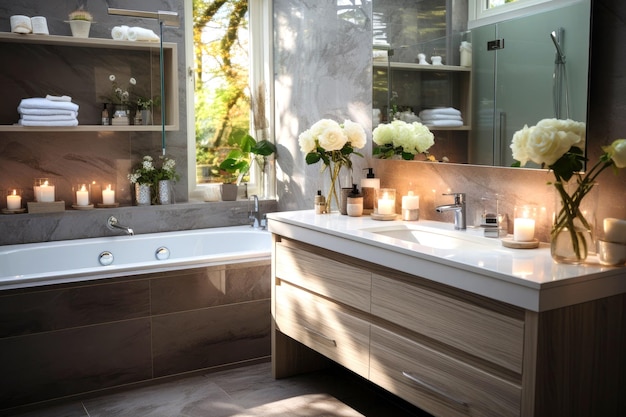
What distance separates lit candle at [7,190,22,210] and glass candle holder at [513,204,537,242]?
2.81 m

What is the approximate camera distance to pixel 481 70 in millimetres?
2656

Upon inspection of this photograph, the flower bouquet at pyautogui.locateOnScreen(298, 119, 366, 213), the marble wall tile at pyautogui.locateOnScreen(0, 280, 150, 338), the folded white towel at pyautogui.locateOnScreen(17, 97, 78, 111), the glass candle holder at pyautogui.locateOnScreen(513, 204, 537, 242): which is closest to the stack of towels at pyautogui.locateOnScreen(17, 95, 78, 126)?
the folded white towel at pyautogui.locateOnScreen(17, 97, 78, 111)

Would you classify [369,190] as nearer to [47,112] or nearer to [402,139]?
[402,139]

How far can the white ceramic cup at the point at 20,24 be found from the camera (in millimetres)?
3656

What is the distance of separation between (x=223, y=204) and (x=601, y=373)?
2.86 meters

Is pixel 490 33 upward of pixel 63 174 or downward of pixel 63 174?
upward

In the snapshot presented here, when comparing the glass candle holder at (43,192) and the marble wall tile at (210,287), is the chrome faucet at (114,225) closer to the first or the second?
the glass candle holder at (43,192)

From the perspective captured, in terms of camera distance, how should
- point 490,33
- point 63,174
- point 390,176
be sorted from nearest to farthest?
1. point 490,33
2. point 390,176
3. point 63,174

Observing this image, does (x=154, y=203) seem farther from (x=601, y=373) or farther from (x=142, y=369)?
(x=601, y=373)

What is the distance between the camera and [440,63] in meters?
2.87

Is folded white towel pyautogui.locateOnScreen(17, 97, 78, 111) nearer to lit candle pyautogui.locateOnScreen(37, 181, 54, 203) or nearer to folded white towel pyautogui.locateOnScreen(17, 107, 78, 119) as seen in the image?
folded white towel pyautogui.locateOnScreen(17, 107, 78, 119)

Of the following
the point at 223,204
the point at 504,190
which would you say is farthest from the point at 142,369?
the point at 504,190

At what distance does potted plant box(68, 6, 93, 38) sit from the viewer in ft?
12.7

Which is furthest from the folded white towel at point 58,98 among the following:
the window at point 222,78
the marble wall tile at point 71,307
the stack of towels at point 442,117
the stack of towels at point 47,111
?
the stack of towels at point 442,117
